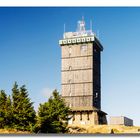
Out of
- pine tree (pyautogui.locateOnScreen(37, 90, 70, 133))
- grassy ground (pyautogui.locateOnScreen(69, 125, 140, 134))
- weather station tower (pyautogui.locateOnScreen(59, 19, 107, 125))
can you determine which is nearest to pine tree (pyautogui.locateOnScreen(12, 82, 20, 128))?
pine tree (pyautogui.locateOnScreen(37, 90, 70, 133))

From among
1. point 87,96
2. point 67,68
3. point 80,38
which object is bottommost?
point 87,96

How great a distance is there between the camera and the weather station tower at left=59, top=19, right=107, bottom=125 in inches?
3334

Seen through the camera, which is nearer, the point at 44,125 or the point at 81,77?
the point at 44,125

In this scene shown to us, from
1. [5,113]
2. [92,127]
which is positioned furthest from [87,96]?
[5,113]

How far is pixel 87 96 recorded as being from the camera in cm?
8525

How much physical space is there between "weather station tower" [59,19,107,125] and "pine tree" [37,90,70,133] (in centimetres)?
2663

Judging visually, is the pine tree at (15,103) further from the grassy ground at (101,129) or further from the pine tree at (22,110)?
the grassy ground at (101,129)

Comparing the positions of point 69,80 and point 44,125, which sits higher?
point 69,80

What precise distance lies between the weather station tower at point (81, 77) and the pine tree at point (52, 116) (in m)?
26.6

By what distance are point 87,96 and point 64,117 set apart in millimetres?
29248

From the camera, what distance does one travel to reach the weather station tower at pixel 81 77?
278 ft

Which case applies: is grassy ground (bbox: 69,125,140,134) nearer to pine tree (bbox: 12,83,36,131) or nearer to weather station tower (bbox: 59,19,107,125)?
weather station tower (bbox: 59,19,107,125)

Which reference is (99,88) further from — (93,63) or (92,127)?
(92,127)

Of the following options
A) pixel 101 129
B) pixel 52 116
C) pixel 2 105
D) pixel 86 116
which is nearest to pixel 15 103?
pixel 2 105
